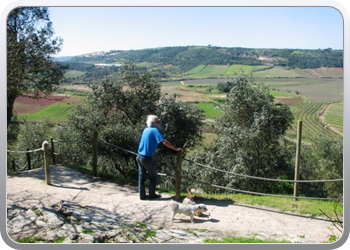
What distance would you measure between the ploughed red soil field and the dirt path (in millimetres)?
5421

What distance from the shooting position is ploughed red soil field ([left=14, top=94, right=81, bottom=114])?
12.0 metres

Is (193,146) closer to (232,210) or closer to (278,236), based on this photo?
(232,210)

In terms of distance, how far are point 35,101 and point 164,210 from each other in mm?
9402

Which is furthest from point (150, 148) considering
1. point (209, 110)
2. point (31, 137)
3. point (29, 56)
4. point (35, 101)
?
point (31, 137)

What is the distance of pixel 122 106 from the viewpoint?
14.8 meters

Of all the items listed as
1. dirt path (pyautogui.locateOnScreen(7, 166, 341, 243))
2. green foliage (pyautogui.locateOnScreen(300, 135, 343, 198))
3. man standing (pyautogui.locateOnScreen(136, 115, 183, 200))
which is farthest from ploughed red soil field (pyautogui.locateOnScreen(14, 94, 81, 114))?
green foliage (pyautogui.locateOnScreen(300, 135, 343, 198))

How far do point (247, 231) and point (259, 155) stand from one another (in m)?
8.26

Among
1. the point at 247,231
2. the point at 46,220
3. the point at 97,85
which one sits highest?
the point at 97,85

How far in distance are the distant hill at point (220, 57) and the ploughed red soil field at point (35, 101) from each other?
209 centimetres

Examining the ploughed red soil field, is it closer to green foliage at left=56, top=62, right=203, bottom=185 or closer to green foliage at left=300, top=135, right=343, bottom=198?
green foliage at left=56, top=62, right=203, bottom=185

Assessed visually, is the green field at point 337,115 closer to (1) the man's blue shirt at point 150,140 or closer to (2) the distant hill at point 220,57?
(2) the distant hill at point 220,57

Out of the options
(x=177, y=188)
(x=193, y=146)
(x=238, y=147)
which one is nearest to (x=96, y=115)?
(x=193, y=146)

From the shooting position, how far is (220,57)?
62.9 feet

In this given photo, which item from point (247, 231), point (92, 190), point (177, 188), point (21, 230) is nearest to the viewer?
point (21, 230)
